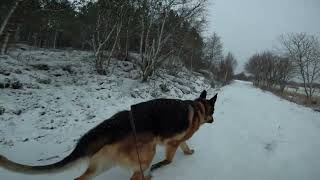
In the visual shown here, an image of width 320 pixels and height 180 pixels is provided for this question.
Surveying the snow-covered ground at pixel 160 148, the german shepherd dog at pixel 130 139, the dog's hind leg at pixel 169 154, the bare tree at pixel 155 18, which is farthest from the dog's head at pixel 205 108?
the bare tree at pixel 155 18

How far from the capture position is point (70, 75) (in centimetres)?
1462

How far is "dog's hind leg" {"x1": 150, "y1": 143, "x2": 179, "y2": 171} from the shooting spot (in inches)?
159

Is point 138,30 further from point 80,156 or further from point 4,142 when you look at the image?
point 80,156

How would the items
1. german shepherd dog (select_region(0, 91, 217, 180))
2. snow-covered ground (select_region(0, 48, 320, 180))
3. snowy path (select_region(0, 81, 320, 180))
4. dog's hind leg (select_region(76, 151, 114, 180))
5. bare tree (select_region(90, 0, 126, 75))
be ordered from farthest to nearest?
bare tree (select_region(90, 0, 126, 75)), snow-covered ground (select_region(0, 48, 320, 180)), snowy path (select_region(0, 81, 320, 180)), dog's hind leg (select_region(76, 151, 114, 180)), german shepherd dog (select_region(0, 91, 217, 180))

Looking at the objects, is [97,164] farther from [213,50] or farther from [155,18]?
[213,50]

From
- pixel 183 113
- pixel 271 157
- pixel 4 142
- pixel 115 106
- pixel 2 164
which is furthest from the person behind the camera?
pixel 115 106

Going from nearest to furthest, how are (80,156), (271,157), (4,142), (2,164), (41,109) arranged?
(2,164), (80,156), (271,157), (4,142), (41,109)

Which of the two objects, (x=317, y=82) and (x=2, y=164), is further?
(x=317, y=82)

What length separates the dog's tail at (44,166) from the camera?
226 centimetres

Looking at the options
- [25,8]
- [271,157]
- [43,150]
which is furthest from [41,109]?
[271,157]

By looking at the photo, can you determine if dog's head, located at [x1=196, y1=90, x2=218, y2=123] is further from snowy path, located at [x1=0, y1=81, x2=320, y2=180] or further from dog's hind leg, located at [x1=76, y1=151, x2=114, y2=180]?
dog's hind leg, located at [x1=76, y1=151, x2=114, y2=180]

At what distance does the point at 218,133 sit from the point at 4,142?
518 cm

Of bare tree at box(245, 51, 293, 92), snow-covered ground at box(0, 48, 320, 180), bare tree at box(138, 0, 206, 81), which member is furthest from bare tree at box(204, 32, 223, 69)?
snow-covered ground at box(0, 48, 320, 180)

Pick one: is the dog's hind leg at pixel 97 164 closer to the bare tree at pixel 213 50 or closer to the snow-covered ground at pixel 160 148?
the snow-covered ground at pixel 160 148
